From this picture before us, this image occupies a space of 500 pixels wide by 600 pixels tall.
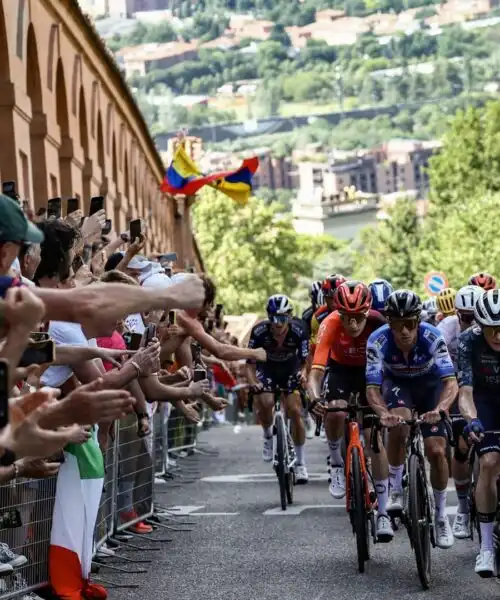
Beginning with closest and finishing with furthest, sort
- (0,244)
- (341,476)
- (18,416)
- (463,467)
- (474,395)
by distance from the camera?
1. (18,416)
2. (0,244)
3. (474,395)
4. (463,467)
5. (341,476)

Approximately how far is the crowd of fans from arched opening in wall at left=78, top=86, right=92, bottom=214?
62.4ft

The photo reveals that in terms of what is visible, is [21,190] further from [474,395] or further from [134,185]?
Answer: [134,185]

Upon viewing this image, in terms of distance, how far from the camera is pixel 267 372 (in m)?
19.9

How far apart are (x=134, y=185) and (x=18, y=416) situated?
5017cm

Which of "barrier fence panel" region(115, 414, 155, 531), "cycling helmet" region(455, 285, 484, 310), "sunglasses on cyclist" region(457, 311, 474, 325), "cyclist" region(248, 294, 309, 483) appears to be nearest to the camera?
"barrier fence panel" region(115, 414, 155, 531)

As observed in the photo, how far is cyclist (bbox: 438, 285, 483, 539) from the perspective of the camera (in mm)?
14508

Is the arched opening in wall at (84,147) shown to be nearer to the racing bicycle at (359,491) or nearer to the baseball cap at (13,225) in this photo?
the racing bicycle at (359,491)

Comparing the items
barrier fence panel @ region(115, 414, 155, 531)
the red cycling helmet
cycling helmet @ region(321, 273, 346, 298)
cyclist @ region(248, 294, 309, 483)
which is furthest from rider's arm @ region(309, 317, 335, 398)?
cyclist @ region(248, 294, 309, 483)

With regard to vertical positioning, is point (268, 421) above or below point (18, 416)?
below

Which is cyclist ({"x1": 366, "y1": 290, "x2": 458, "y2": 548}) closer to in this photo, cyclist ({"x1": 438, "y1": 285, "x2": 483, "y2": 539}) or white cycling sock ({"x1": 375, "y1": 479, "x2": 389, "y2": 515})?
white cycling sock ({"x1": 375, "y1": 479, "x2": 389, "y2": 515})

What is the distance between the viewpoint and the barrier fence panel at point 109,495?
1398 cm

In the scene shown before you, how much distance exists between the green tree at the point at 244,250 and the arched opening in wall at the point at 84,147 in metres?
100

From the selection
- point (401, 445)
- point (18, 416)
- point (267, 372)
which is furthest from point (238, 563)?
point (18, 416)

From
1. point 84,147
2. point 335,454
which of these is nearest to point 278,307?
point 335,454
